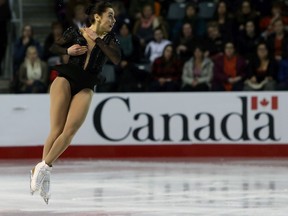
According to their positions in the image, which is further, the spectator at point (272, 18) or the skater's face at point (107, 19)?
the spectator at point (272, 18)

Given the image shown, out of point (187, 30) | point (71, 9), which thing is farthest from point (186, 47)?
point (71, 9)

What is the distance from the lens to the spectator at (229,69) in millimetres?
16672

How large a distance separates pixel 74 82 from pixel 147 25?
8251 mm

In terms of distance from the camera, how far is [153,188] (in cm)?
1138

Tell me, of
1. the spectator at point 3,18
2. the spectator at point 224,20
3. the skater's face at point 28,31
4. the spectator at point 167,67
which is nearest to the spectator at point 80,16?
the skater's face at point 28,31

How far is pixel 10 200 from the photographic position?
10.3 meters

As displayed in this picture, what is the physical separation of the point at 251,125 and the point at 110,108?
6.88 ft

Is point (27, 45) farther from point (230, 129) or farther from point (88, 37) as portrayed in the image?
point (88, 37)

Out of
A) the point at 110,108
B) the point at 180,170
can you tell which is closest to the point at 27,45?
the point at 110,108

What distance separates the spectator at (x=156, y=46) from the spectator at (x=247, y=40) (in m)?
1.21

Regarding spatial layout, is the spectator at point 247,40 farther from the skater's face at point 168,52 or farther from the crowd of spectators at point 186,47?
the skater's face at point 168,52

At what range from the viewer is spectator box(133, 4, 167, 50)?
17.8 meters

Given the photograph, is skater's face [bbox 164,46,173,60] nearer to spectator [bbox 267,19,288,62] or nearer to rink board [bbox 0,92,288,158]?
rink board [bbox 0,92,288,158]

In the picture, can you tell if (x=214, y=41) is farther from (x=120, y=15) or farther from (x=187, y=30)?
(x=120, y=15)
